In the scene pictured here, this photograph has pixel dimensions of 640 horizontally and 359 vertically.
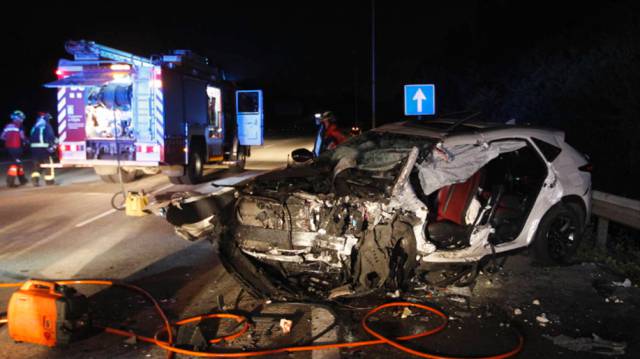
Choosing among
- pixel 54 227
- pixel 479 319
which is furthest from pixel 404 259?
pixel 54 227

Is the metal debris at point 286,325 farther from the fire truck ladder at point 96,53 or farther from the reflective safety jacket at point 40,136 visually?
the reflective safety jacket at point 40,136

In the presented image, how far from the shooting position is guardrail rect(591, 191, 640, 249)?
6.74 meters

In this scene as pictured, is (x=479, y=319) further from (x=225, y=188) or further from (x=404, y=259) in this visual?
(x=225, y=188)

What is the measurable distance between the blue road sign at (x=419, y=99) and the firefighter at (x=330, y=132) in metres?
3.84

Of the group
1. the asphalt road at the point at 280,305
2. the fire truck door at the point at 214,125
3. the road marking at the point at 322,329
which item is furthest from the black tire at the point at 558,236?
the fire truck door at the point at 214,125

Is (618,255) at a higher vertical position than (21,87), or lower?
lower

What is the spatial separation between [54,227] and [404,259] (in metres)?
6.05

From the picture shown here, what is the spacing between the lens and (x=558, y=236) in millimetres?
6641

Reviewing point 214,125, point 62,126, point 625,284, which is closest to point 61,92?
point 62,126

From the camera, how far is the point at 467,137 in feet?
19.7

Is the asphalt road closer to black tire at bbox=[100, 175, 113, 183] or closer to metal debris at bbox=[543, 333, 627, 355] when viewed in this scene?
metal debris at bbox=[543, 333, 627, 355]

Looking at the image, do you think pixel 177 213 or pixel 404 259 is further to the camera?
pixel 177 213

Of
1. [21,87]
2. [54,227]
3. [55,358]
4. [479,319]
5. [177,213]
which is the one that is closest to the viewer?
[55,358]

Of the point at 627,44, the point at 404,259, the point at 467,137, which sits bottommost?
the point at 404,259
